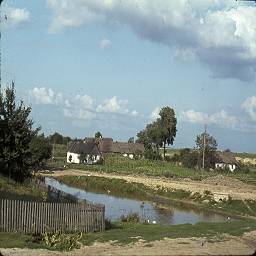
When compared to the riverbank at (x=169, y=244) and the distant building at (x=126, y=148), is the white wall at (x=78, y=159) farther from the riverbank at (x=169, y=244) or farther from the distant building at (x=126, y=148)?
the riverbank at (x=169, y=244)

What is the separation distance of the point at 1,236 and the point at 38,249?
2.10 meters

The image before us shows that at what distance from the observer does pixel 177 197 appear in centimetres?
4847

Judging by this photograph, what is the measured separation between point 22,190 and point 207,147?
61.7 metres

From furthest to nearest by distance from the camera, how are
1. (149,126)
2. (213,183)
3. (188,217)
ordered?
1. (149,126)
2. (213,183)
3. (188,217)

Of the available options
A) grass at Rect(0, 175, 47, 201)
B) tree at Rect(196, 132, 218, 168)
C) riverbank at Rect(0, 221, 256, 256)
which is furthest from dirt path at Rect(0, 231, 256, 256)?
tree at Rect(196, 132, 218, 168)

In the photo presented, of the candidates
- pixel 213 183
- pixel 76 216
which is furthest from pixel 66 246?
pixel 213 183

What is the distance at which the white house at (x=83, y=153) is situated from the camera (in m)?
105

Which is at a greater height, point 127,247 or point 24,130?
point 24,130

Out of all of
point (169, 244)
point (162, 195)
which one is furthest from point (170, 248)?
point (162, 195)

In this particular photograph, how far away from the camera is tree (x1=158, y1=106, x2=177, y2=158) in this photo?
99.4 meters

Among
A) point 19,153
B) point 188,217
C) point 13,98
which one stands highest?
point 13,98

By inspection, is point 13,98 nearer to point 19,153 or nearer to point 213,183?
point 19,153

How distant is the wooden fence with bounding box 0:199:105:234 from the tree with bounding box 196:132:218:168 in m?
62.6

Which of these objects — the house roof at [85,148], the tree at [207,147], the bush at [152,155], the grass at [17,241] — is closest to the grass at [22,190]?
the grass at [17,241]
